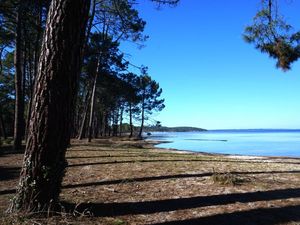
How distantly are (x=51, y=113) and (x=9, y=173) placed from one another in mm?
4418

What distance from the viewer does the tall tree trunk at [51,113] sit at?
4.04 meters

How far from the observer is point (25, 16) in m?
12.9

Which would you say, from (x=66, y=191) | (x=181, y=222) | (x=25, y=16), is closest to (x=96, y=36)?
(x=25, y=16)

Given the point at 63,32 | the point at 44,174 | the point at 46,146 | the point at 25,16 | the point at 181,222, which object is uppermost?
the point at 25,16

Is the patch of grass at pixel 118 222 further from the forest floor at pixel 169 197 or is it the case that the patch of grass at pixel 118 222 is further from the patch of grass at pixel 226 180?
the patch of grass at pixel 226 180

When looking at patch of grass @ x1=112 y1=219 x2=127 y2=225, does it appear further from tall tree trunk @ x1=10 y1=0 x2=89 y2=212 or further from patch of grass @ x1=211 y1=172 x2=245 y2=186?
patch of grass @ x1=211 y1=172 x2=245 y2=186

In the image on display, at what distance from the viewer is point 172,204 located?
4.86 metres

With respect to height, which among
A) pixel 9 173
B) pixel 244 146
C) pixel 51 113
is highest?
pixel 51 113

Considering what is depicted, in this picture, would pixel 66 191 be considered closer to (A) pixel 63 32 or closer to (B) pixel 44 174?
(B) pixel 44 174

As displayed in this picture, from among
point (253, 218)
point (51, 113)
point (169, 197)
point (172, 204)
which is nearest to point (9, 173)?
point (169, 197)

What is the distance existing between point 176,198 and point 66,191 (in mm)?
1810

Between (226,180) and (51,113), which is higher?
(51,113)

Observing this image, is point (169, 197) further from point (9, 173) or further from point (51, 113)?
point (9, 173)

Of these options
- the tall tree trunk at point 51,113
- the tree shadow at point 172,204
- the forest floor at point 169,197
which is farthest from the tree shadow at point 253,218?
the tall tree trunk at point 51,113
